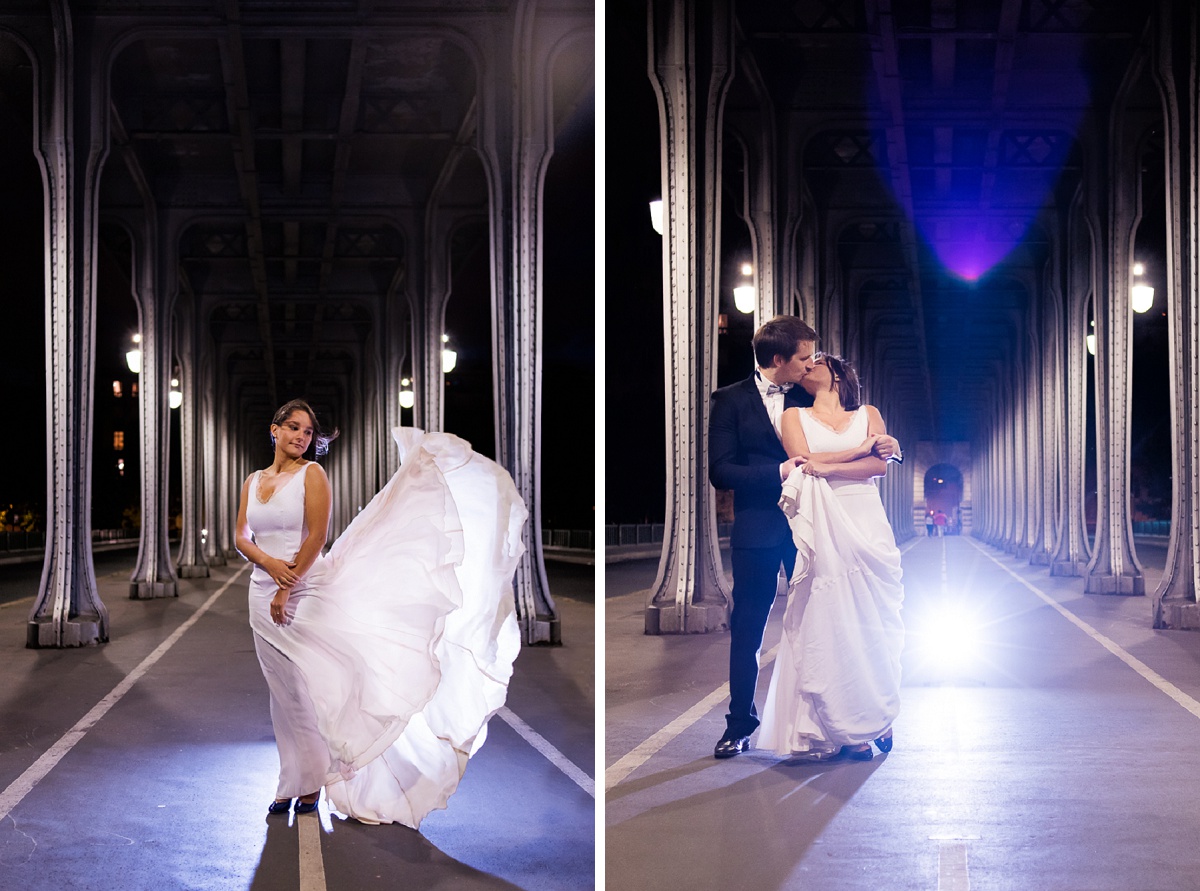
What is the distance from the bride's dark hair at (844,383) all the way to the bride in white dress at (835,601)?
4 centimetres

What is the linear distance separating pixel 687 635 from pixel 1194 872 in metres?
10.8

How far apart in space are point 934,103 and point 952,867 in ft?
67.7

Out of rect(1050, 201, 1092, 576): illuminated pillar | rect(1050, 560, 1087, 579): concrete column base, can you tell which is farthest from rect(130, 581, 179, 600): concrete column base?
rect(1050, 201, 1092, 576): illuminated pillar

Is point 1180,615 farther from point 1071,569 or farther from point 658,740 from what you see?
point 1071,569

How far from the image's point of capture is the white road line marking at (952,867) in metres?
5.59

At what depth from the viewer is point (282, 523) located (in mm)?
7590

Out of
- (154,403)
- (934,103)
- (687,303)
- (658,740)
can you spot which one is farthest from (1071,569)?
(658,740)

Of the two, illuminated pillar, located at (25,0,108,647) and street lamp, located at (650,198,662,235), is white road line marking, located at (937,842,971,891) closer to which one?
street lamp, located at (650,198,662,235)

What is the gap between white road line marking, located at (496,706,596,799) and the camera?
845cm

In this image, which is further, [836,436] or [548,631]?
[548,631]

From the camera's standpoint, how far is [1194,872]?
5.72 meters

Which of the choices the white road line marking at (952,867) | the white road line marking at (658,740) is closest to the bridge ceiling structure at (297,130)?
the white road line marking at (658,740)

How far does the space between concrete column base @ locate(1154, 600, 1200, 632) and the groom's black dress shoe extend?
9.74 metres

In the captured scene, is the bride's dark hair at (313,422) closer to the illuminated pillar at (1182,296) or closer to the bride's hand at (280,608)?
the bride's hand at (280,608)
